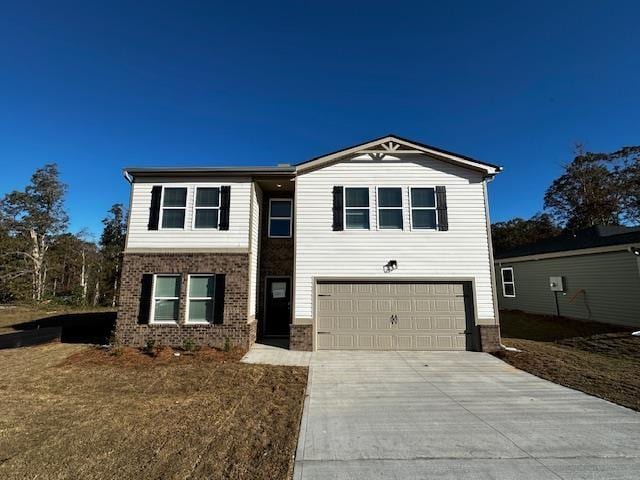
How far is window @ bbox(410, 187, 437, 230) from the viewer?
406 inches

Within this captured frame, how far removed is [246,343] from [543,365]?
7.90 m

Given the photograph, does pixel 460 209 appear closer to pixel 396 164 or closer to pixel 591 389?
pixel 396 164

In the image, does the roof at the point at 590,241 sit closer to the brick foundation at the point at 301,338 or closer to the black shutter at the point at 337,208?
the black shutter at the point at 337,208

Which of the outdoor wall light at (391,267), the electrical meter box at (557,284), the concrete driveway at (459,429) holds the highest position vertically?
the outdoor wall light at (391,267)

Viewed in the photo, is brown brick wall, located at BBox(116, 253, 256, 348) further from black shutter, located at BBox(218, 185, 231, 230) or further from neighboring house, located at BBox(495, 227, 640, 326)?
neighboring house, located at BBox(495, 227, 640, 326)

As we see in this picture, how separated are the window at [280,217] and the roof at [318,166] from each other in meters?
1.86

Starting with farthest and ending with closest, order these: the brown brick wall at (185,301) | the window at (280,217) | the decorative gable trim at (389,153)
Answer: the window at (280,217) → the decorative gable trim at (389,153) → the brown brick wall at (185,301)

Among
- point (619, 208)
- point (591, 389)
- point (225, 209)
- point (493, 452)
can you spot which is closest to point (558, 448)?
point (493, 452)

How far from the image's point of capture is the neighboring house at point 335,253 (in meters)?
9.63

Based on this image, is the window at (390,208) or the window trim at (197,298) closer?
the window trim at (197,298)

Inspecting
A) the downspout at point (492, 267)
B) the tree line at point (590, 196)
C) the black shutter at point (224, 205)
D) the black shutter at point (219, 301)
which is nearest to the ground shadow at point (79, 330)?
the black shutter at point (219, 301)

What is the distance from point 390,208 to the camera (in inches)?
411

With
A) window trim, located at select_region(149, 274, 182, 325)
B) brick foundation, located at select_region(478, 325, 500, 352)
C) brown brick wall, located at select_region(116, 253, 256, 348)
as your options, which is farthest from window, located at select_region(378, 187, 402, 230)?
window trim, located at select_region(149, 274, 182, 325)

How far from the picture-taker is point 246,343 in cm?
936
